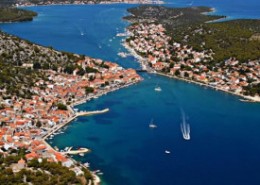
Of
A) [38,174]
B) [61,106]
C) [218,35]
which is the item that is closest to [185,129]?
[61,106]

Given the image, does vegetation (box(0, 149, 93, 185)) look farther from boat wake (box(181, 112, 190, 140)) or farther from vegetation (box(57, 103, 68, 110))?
vegetation (box(57, 103, 68, 110))

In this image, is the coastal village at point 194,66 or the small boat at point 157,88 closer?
the small boat at point 157,88

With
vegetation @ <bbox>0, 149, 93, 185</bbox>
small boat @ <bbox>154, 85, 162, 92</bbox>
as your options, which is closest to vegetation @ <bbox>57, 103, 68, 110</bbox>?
vegetation @ <bbox>0, 149, 93, 185</bbox>

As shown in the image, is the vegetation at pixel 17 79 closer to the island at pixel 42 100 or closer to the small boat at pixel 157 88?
the island at pixel 42 100

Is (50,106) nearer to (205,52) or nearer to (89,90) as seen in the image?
(89,90)

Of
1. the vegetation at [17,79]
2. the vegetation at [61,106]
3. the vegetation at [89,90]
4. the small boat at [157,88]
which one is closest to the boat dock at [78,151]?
the vegetation at [61,106]

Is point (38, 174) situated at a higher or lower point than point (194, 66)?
lower
